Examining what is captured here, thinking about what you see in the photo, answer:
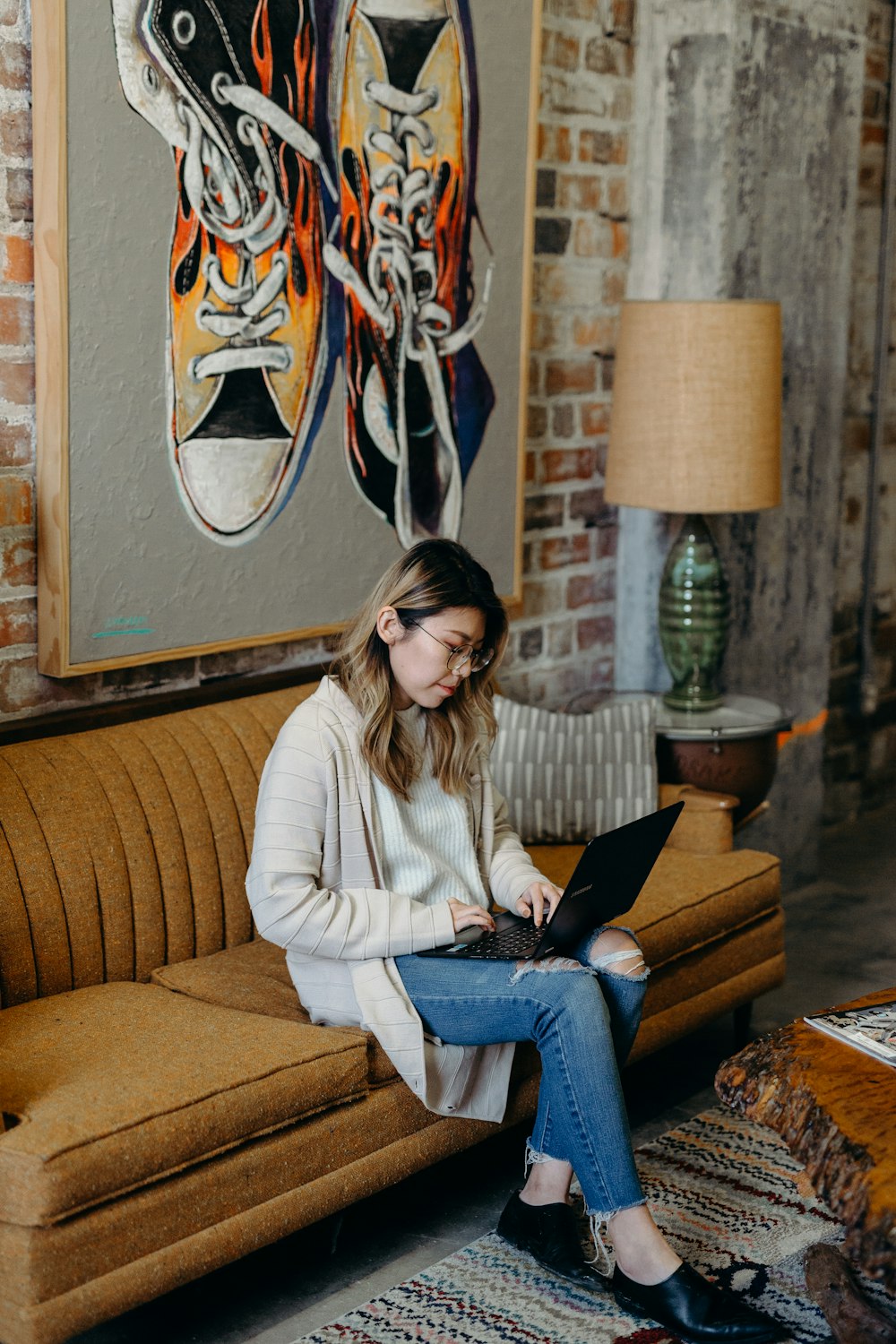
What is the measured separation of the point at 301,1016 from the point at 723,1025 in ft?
4.38

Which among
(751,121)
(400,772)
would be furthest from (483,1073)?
(751,121)

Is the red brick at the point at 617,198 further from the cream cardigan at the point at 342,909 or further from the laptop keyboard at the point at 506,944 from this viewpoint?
the laptop keyboard at the point at 506,944

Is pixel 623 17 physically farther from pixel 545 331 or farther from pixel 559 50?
pixel 545 331

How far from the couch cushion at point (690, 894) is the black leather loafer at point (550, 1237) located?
55 centimetres

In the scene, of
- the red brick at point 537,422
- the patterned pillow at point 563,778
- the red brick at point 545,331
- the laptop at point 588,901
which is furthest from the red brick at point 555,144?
the laptop at point 588,901

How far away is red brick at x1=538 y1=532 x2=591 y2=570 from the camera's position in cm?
392

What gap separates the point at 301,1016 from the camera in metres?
2.47

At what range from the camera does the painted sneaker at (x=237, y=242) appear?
2.75 m

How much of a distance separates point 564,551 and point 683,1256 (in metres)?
1.97

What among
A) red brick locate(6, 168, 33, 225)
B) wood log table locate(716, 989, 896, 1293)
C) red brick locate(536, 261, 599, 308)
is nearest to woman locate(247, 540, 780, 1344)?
wood log table locate(716, 989, 896, 1293)

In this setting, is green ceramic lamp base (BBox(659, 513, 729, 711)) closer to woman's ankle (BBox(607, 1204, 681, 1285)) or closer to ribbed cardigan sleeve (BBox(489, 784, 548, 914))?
ribbed cardigan sleeve (BBox(489, 784, 548, 914))

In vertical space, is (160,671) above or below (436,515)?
below

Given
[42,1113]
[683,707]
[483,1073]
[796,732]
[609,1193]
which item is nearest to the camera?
[42,1113]

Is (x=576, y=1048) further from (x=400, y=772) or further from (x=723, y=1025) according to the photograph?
(x=723, y=1025)
